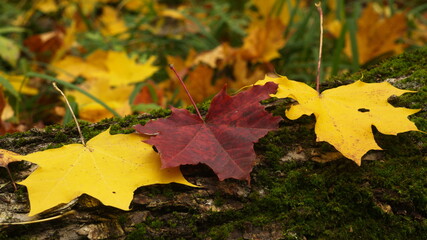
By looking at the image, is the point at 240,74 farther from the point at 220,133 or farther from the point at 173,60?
the point at 220,133

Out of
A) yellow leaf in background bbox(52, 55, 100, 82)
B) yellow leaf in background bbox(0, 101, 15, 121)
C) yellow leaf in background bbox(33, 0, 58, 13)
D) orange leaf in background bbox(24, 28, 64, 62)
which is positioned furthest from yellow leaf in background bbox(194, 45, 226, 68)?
yellow leaf in background bbox(33, 0, 58, 13)

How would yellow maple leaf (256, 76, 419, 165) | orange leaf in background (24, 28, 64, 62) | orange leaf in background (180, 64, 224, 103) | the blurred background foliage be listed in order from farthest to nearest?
orange leaf in background (24, 28, 64, 62), orange leaf in background (180, 64, 224, 103), the blurred background foliage, yellow maple leaf (256, 76, 419, 165)

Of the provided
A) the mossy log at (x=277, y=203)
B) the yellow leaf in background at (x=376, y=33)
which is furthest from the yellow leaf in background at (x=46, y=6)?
the mossy log at (x=277, y=203)

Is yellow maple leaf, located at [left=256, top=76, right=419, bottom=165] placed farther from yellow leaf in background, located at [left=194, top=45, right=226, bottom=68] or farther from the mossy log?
yellow leaf in background, located at [left=194, top=45, right=226, bottom=68]

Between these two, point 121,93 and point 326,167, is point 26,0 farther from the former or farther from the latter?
point 326,167

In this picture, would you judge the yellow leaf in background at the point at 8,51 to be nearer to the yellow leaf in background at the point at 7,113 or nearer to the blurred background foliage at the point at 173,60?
the blurred background foliage at the point at 173,60

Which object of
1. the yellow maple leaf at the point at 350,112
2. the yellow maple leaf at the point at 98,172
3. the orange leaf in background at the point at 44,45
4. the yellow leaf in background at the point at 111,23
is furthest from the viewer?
the yellow leaf in background at the point at 111,23
